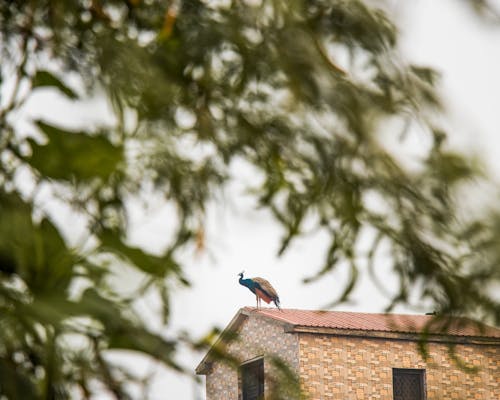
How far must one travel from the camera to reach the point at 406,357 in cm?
1638

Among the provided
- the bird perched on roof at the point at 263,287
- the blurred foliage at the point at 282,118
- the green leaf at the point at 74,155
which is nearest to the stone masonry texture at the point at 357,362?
the bird perched on roof at the point at 263,287

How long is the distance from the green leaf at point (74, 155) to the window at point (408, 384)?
52.1 ft

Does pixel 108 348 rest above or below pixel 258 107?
below

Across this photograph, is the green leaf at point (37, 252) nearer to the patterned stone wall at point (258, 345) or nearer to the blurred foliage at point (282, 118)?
the blurred foliage at point (282, 118)

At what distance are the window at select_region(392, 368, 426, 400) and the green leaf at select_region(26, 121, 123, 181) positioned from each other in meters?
15.9

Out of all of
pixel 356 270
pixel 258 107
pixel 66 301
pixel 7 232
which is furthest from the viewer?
pixel 258 107

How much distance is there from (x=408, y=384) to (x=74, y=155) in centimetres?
1620

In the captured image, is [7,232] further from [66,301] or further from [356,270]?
[356,270]

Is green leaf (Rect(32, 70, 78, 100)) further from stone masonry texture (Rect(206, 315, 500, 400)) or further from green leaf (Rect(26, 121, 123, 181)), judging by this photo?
stone masonry texture (Rect(206, 315, 500, 400))

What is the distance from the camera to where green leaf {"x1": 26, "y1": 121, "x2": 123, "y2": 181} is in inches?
38.3

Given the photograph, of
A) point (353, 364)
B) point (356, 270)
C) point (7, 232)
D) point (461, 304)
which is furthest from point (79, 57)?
point (353, 364)

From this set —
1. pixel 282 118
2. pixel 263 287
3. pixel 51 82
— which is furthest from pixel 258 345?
pixel 51 82

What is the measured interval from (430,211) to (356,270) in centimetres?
24

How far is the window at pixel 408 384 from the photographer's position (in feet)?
54.1
